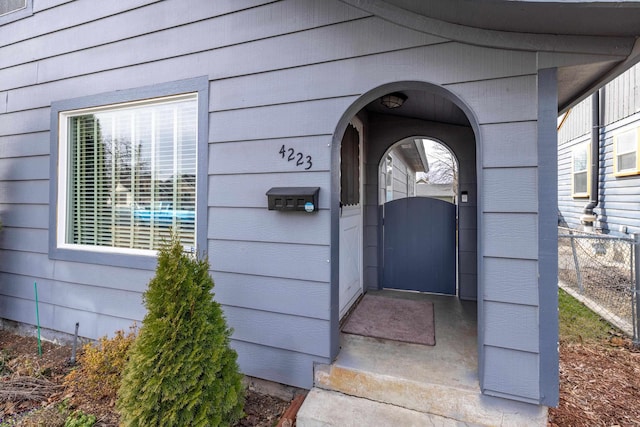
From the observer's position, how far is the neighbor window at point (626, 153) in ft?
17.8

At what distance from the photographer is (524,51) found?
1771 millimetres

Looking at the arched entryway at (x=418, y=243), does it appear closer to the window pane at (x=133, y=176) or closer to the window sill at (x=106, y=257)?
the window pane at (x=133, y=176)

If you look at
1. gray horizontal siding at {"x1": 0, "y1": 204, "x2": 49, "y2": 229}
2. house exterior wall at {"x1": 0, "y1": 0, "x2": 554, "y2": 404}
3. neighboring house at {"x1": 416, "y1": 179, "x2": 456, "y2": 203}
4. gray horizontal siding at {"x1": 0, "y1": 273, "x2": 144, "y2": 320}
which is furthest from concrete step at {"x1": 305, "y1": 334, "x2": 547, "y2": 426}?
neighboring house at {"x1": 416, "y1": 179, "x2": 456, "y2": 203}

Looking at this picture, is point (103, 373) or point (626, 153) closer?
point (103, 373)

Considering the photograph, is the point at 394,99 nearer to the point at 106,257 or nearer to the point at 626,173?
the point at 106,257

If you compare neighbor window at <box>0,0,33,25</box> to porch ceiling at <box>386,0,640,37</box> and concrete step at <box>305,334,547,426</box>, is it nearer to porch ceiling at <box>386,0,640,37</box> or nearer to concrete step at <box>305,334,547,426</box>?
porch ceiling at <box>386,0,640,37</box>

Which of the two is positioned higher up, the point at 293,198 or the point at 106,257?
the point at 293,198

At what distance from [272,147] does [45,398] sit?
8.47ft

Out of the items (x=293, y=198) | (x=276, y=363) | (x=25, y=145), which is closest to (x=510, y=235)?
(x=293, y=198)

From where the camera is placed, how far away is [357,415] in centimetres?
186

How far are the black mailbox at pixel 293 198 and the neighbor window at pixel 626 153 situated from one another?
6468mm

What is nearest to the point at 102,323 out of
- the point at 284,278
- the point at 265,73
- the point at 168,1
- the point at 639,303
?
the point at 284,278

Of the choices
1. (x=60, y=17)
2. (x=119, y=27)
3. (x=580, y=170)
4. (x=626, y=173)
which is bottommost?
(x=626, y=173)

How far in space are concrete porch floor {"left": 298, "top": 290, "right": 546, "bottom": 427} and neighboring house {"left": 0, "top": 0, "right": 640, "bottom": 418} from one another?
0.11 metres
